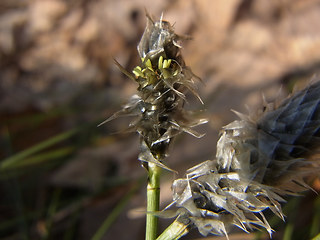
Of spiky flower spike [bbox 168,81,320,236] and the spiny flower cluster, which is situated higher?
the spiny flower cluster

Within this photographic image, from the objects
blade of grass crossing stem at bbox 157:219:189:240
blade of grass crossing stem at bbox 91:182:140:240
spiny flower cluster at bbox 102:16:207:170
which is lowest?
blade of grass crossing stem at bbox 157:219:189:240

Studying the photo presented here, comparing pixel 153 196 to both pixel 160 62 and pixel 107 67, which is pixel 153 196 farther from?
pixel 107 67

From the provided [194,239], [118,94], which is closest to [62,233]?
[194,239]

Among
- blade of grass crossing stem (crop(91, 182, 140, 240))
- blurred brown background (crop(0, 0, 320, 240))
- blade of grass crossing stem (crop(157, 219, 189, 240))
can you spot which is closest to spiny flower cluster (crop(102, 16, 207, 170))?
blade of grass crossing stem (crop(157, 219, 189, 240))

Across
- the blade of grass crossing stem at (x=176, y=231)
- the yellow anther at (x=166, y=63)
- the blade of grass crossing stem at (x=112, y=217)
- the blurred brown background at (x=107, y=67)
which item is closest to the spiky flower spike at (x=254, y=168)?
the blade of grass crossing stem at (x=176, y=231)

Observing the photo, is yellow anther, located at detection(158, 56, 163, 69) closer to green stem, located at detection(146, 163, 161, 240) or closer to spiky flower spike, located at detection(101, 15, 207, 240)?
spiky flower spike, located at detection(101, 15, 207, 240)

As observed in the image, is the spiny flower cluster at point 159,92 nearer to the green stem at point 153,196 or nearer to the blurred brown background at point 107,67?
the green stem at point 153,196
